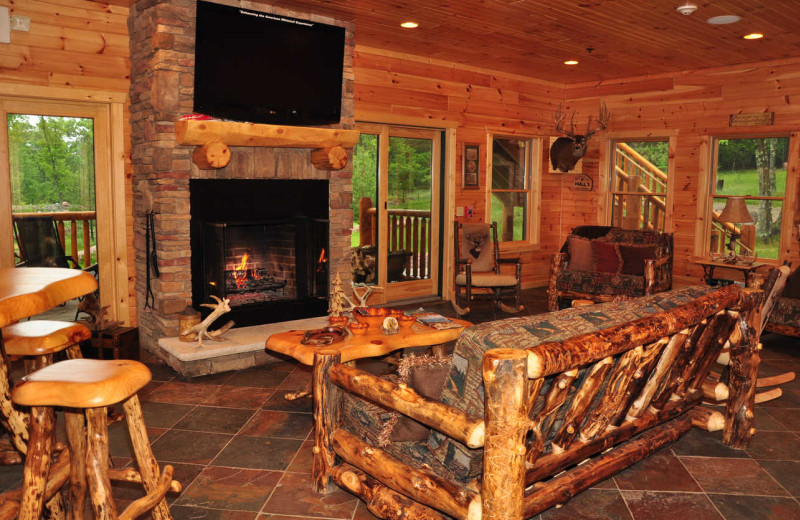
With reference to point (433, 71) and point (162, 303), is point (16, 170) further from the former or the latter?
point (433, 71)

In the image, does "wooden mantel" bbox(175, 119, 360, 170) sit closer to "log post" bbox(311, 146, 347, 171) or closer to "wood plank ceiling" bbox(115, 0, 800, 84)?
"log post" bbox(311, 146, 347, 171)

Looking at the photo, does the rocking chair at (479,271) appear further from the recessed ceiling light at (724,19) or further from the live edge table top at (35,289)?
the live edge table top at (35,289)

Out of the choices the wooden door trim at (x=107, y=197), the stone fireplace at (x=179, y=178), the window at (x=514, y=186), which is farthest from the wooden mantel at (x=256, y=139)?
the window at (x=514, y=186)

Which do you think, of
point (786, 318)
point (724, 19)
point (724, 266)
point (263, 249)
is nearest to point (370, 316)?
point (263, 249)

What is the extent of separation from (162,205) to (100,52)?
52.8 inches

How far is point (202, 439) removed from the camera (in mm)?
3416

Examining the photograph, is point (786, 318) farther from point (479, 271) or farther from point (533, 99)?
point (533, 99)

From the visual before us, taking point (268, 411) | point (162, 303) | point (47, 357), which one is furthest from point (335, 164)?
point (47, 357)

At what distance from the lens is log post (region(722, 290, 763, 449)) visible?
129 inches

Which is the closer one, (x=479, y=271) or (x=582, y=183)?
(x=479, y=271)

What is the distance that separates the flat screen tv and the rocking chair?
221cm

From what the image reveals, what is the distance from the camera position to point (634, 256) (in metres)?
6.48

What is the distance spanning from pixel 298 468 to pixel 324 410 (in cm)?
53

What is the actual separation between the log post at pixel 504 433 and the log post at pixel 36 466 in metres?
1.35
